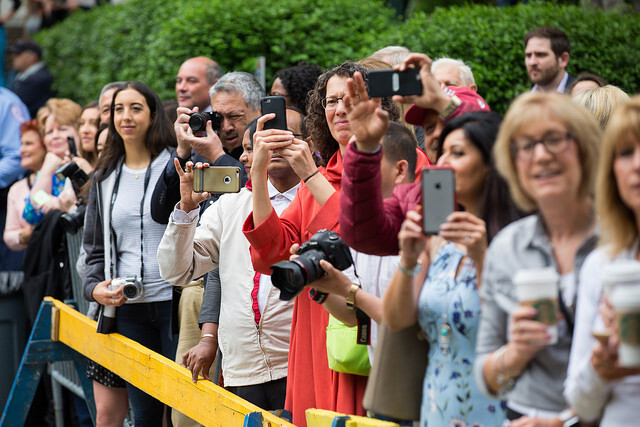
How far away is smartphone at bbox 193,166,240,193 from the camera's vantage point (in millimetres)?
4168

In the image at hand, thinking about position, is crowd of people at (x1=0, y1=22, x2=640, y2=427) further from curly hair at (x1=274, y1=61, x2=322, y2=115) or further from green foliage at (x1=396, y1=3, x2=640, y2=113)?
green foliage at (x1=396, y1=3, x2=640, y2=113)

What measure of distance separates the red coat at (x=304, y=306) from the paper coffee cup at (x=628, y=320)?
175 cm

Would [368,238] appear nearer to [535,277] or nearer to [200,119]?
[535,277]

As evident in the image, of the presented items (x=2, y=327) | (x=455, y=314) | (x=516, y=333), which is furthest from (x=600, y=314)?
(x=2, y=327)

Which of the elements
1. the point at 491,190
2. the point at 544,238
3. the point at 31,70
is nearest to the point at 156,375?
the point at 491,190

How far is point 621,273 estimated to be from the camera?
194cm

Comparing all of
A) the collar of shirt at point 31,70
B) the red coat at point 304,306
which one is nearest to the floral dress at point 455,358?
the red coat at point 304,306

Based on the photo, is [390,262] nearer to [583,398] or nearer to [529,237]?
[529,237]

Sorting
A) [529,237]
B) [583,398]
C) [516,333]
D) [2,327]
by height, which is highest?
[529,237]

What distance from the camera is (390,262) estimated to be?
131 inches

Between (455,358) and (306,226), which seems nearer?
(455,358)

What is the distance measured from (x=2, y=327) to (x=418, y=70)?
558cm

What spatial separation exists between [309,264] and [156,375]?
1983mm

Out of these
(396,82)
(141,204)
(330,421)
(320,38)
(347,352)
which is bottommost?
(330,421)
